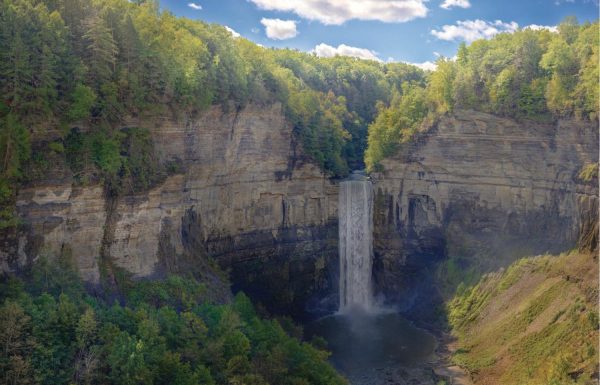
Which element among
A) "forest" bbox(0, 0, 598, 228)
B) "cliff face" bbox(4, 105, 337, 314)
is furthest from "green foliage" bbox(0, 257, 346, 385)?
"forest" bbox(0, 0, 598, 228)

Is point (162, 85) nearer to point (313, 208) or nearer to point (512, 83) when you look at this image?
point (313, 208)

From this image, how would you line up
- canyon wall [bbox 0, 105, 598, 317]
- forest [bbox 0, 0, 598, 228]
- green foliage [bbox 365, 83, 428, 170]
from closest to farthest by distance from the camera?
forest [bbox 0, 0, 598, 228]
canyon wall [bbox 0, 105, 598, 317]
green foliage [bbox 365, 83, 428, 170]

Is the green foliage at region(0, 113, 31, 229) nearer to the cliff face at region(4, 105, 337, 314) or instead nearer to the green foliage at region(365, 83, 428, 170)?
the cliff face at region(4, 105, 337, 314)

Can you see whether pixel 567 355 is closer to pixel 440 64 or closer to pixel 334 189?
pixel 334 189

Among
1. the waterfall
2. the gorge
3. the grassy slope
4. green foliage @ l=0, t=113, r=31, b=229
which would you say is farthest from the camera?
the waterfall

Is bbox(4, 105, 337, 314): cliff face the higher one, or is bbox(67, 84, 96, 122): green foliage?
bbox(67, 84, 96, 122): green foliage

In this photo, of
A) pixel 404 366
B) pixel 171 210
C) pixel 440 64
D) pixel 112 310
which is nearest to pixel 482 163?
pixel 440 64

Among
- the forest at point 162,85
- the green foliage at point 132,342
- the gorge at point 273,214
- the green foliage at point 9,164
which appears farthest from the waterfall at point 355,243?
the green foliage at point 9,164
